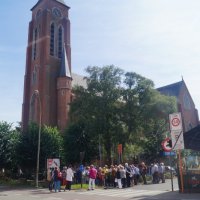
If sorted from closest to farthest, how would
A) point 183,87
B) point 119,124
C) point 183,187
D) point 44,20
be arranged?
1. point 183,187
2. point 119,124
3. point 44,20
4. point 183,87

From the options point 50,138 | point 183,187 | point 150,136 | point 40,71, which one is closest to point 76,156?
point 50,138

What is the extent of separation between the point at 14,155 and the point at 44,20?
30.8m

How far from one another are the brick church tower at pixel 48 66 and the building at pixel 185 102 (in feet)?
73.6

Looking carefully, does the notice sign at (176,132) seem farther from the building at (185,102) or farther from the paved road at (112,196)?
the building at (185,102)

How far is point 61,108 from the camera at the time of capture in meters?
48.0

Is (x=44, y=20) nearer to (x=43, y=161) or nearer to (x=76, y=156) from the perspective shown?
(x=76, y=156)

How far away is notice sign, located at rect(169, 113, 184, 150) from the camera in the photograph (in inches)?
591

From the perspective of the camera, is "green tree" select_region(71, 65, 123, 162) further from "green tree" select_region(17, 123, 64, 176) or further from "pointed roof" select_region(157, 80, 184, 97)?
"pointed roof" select_region(157, 80, 184, 97)

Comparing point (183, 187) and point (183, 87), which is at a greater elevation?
point (183, 87)

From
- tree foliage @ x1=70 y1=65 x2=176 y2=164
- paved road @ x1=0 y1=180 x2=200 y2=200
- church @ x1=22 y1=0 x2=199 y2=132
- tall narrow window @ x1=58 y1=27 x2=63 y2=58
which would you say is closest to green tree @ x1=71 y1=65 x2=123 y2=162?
tree foliage @ x1=70 y1=65 x2=176 y2=164

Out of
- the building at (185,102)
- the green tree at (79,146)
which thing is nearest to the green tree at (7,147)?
the green tree at (79,146)

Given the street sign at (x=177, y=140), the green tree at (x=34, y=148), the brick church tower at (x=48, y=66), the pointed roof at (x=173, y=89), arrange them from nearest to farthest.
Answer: the street sign at (x=177, y=140) < the green tree at (x=34, y=148) < the brick church tower at (x=48, y=66) < the pointed roof at (x=173, y=89)

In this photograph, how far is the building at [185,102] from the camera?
59.0m

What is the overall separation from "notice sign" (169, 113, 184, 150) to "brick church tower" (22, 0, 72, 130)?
31.6 meters
